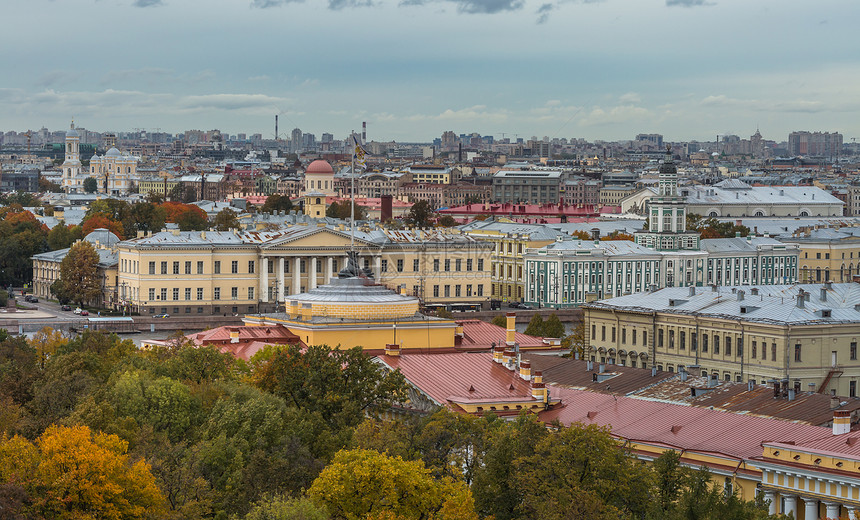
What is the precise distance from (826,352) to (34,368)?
2570cm

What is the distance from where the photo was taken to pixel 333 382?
1444 inches

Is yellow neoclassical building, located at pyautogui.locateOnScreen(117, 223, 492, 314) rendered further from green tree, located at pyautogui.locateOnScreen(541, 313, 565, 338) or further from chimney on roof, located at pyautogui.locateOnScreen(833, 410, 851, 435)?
chimney on roof, located at pyautogui.locateOnScreen(833, 410, 851, 435)

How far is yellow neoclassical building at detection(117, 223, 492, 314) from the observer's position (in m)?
89.6

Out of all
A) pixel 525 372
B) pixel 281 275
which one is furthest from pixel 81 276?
pixel 525 372

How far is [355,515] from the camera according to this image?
27109 millimetres

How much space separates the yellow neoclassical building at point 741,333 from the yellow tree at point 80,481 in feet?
92.2

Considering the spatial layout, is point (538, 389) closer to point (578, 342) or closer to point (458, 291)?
point (578, 342)

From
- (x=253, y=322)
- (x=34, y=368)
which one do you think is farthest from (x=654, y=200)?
(x=34, y=368)

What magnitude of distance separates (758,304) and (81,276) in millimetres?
43862

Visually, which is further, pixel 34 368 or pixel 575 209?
pixel 575 209

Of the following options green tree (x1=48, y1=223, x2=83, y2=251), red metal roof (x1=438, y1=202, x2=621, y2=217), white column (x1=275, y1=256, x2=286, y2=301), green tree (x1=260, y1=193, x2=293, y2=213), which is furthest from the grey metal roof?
green tree (x1=260, y1=193, x2=293, y2=213)

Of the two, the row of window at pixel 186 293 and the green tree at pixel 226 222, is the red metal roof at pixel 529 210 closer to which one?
the green tree at pixel 226 222

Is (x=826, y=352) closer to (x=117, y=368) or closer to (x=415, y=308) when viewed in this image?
(x=415, y=308)

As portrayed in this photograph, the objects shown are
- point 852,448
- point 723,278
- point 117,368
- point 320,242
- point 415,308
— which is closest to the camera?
point 852,448
